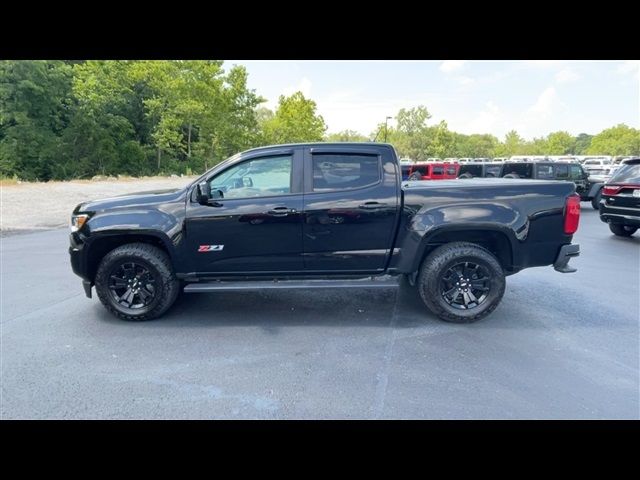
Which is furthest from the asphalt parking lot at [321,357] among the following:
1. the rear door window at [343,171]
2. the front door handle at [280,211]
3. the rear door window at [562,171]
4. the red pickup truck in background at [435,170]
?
the red pickup truck in background at [435,170]

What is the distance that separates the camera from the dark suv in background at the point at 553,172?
1412cm

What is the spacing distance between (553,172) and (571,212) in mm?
11913

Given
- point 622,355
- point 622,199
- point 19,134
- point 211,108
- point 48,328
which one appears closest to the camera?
point 622,355

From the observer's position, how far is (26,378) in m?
3.12

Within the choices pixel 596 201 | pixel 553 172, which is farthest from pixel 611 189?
pixel 596 201

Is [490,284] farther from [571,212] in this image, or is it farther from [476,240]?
[571,212]

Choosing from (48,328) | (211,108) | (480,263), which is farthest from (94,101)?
(480,263)

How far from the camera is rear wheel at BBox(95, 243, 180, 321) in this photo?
4.13 m

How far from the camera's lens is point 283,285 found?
4.17 metres

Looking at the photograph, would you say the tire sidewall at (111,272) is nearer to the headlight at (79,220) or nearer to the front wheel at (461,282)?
the headlight at (79,220)

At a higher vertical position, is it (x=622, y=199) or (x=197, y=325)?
(x=622, y=199)

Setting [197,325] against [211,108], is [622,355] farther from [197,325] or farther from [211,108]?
[211,108]

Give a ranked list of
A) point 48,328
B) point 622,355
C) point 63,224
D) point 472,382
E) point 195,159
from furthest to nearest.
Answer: point 195,159 → point 63,224 → point 48,328 → point 622,355 → point 472,382

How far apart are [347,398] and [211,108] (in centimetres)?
3385
